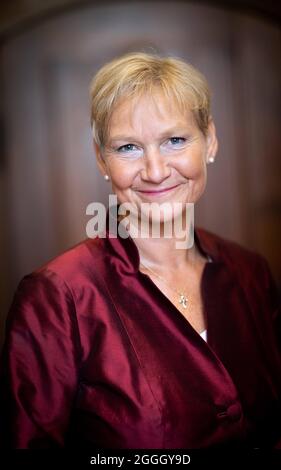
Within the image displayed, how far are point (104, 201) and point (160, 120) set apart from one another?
0.39 meters

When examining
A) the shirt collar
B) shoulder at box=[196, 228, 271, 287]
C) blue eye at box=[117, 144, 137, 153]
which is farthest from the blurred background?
blue eye at box=[117, 144, 137, 153]

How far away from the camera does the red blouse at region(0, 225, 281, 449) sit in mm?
927

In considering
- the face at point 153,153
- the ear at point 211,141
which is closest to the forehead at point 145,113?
the face at point 153,153

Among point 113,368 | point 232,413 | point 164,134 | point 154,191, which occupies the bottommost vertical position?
point 232,413

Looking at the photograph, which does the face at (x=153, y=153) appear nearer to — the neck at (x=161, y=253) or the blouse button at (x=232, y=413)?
the neck at (x=161, y=253)

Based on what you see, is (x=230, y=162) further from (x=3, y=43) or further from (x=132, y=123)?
(x=3, y=43)

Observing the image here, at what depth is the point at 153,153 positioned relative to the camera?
0.95 metres

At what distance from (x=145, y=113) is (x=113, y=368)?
1.45ft

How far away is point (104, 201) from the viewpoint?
129 cm

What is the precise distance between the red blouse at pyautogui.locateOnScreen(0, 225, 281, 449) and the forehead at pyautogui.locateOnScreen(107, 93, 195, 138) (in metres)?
0.22

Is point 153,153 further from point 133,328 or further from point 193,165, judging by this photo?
point 133,328

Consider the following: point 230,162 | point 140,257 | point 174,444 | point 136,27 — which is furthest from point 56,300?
point 136,27

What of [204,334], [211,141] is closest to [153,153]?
[211,141]

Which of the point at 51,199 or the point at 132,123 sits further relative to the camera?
the point at 51,199
